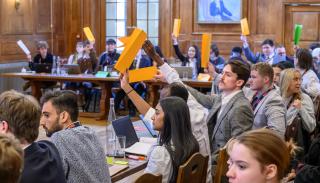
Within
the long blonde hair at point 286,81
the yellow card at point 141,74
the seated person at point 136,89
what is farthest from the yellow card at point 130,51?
the seated person at point 136,89

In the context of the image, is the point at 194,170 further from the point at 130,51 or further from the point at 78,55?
the point at 78,55

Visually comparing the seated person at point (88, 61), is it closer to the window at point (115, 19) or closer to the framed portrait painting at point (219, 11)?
the window at point (115, 19)

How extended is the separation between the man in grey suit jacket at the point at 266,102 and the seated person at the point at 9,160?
8.95ft

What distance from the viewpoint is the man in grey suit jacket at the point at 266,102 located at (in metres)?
3.85

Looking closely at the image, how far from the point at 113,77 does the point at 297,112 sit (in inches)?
175

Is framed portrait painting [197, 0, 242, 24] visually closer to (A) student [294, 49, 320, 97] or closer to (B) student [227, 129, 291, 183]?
(A) student [294, 49, 320, 97]

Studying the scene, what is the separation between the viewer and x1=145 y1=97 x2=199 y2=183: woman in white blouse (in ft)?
9.11

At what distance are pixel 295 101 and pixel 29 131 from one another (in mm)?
2720

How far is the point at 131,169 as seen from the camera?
309 cm

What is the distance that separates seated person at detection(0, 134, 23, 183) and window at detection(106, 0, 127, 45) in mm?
11042

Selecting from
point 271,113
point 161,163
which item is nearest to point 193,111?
point 161,163

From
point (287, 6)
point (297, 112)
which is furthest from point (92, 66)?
point (297, 112)

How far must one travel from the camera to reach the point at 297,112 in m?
4.35

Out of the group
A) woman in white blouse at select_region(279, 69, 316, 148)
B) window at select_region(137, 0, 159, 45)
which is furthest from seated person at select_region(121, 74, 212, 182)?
window at select_region(137, 0, 159, 45)
